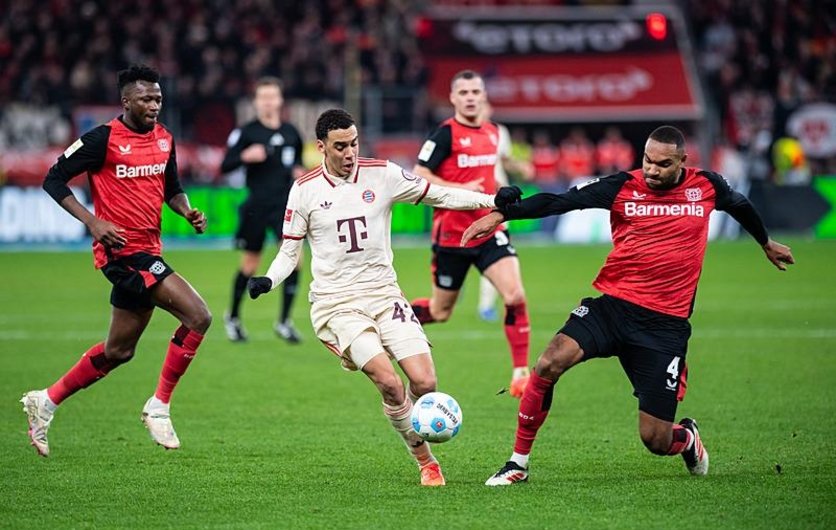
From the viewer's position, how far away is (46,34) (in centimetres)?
3128

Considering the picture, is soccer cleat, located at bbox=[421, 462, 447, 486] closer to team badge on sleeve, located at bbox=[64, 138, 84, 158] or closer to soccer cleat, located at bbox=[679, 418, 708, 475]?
soccer cleat, located at bbox=[679, 418, 708, 475]

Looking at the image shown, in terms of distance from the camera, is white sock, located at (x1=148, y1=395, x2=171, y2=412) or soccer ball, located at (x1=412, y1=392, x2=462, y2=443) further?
white sock, located at (x1=148, y1=395, x2=171, y2=412)

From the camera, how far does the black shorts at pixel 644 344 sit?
24.7ft

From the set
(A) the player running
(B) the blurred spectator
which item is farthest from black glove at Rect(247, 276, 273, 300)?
(B) the blurred spectator

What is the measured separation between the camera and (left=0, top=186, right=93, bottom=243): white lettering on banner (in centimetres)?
2522

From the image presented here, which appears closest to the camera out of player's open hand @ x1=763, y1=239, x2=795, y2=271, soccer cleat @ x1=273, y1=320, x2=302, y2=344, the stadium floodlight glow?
player's open hand @ x1=763, y1=239, x2=795, y2=271

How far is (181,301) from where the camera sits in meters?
8.62

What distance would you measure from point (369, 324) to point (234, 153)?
272 inches

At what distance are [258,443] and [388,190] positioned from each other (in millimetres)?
2259

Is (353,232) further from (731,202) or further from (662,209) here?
(731,202)

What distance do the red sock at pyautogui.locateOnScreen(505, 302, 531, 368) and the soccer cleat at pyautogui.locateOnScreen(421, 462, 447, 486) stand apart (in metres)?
3.58

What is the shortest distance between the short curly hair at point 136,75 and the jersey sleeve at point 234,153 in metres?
5.24

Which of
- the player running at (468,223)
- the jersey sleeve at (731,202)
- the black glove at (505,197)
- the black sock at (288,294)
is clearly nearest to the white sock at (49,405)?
the black glove at (505,197)

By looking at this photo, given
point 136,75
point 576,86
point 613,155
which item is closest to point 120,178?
point 136,75
